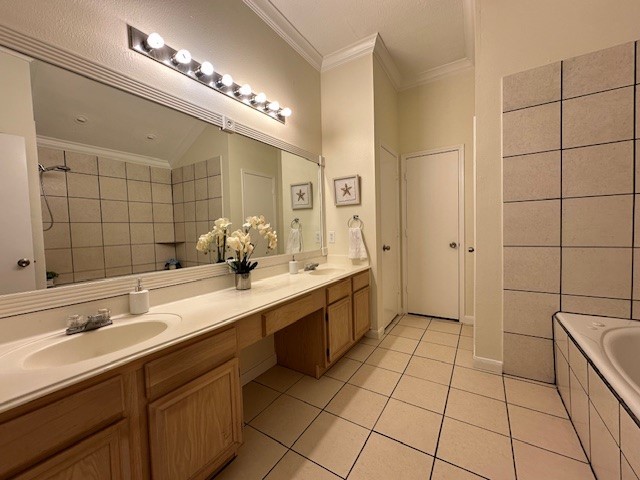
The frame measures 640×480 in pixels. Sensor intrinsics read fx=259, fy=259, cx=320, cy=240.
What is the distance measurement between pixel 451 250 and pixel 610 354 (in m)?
1.76

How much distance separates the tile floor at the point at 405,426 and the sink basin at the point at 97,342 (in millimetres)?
745

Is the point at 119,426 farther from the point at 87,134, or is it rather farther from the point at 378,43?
the point at 378,43

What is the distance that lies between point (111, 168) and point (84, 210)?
0.78 ft

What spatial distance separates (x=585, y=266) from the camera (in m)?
1.58

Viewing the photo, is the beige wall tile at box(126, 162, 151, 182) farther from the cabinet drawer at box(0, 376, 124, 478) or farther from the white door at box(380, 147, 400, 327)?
the white door at box(380, 147, 400, 327)

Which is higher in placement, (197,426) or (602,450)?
(197,426)

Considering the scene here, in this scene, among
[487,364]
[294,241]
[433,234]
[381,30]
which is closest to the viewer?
[487,364]

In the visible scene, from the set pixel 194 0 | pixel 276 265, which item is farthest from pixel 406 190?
pixel 194 0

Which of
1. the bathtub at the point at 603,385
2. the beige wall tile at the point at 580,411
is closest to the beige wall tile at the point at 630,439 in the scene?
the bathtub at the point at 603,385

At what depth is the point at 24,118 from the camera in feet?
3.23

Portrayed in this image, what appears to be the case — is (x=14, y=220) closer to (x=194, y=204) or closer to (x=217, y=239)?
(x=194, y=204)

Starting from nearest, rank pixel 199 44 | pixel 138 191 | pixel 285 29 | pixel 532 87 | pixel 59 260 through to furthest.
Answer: pixel 59 260
pixel 138 191
pixel 199 44
pixel 532 87
pixel 285 29

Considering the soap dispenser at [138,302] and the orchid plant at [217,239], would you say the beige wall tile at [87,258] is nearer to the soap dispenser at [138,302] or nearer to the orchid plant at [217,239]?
the soap dispenser at [138,302]

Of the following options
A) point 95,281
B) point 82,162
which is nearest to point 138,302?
point 95,281
